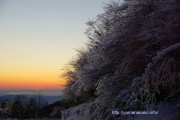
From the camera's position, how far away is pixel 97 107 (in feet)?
59.7

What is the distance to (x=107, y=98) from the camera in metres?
17.3

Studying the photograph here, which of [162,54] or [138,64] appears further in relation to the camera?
[138,64]

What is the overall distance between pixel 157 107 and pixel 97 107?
2898mm

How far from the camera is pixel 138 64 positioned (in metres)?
16.5

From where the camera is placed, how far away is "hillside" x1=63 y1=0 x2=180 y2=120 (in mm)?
14117

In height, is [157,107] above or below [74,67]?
below

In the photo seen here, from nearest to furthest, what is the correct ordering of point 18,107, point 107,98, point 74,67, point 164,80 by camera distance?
point 164,80, point 107,98, point 74,67, point 18,107

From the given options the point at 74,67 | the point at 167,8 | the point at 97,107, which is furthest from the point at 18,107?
the point at 167,8

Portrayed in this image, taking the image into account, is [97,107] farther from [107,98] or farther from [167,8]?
[167,8]

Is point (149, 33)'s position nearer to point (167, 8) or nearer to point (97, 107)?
point (167, 8)

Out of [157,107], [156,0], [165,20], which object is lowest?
[157,107]

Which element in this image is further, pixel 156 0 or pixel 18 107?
pixel 18 107

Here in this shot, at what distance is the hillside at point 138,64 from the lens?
46.3 feet

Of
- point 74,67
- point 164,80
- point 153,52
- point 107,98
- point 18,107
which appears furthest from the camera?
point 18,107
